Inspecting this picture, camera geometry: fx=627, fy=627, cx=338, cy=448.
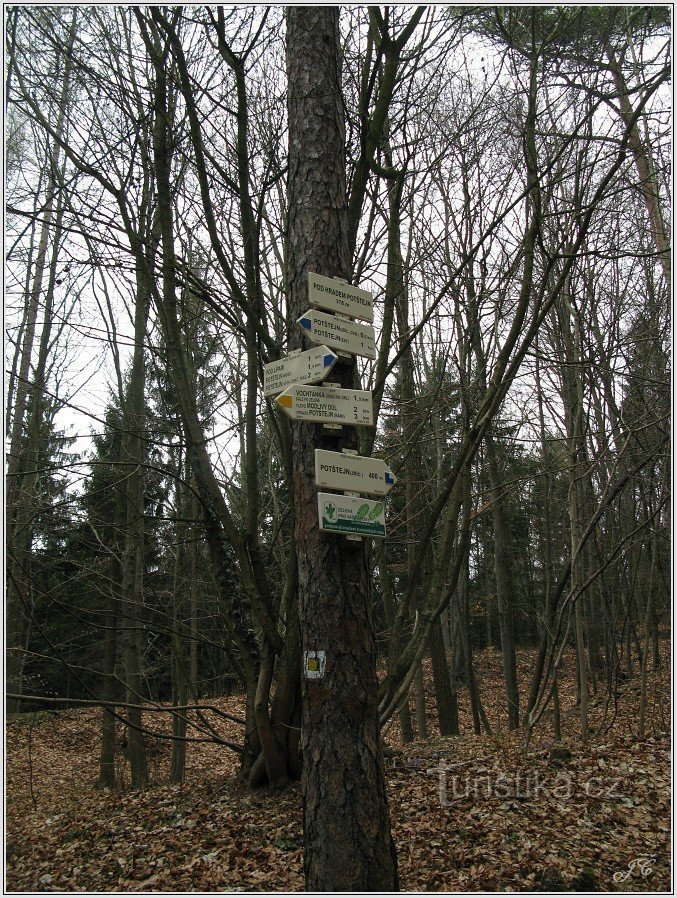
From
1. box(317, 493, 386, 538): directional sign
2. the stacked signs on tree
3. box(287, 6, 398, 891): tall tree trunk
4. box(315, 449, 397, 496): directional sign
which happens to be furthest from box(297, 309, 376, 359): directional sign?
box(317, 493, 386, 538): directional sign

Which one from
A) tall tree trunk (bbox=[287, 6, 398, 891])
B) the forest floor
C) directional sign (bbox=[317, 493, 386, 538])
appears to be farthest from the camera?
the forest floor

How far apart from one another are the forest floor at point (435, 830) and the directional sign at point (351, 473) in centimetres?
228

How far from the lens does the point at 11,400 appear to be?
10.9 m

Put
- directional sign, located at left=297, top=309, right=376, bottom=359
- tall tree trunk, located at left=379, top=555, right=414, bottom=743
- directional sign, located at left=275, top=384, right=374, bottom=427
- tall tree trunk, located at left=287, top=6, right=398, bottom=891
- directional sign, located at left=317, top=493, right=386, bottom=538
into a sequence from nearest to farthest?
tall tree trunk, located at left=287, top=6, right=398, bottom=891 < directional sign, located at left=317, top=493, right=386, bottom=538 < directional sign, located at left=275, top=384, right=374, bottom=427 < directional sign, located at left=297, top=309, right=376, bottom=359 < tall tree trunk, located at left=379, top=555, right=414, bottom=743

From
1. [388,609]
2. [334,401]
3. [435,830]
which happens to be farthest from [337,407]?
[388,609]

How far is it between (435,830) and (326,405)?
2.99m

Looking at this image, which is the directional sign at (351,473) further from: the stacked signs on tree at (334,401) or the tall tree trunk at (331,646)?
the tall tree trunk at (331,646)

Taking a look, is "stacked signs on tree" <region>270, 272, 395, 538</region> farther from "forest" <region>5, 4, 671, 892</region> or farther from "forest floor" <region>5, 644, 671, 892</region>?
"forest floor" <region>5, 644, 671, 892</region>

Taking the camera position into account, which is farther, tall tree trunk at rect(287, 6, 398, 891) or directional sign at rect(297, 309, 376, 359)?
directional sign at rect(297, 309, 376, 359)

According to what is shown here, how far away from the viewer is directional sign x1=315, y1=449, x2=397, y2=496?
103 inches

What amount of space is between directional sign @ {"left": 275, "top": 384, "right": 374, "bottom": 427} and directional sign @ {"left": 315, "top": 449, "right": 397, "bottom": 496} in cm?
16

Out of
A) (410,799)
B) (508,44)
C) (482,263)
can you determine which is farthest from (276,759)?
(508,44)

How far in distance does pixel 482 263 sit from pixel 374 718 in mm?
3947

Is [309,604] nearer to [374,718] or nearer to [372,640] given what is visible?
[372,640]
